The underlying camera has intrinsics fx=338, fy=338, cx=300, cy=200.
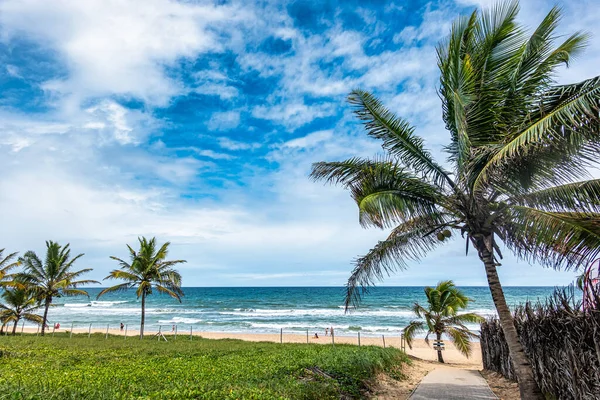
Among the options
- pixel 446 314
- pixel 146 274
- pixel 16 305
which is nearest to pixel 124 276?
pixel 146 274

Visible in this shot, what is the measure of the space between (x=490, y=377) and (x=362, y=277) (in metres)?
8.25

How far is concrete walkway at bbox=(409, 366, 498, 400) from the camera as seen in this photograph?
27.6 feet

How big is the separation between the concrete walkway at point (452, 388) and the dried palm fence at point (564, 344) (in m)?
1.91

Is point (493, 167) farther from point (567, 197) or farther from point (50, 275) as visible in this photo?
point (50, 275)

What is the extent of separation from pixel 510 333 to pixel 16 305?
31.4 metres

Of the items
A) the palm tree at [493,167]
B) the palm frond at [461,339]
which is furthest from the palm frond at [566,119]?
the palm frond at [461,339]

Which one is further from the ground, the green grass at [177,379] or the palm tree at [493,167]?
the palm tree at [493,167]

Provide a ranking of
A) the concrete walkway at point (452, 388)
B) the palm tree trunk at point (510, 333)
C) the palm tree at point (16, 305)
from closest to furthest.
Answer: the palm tree trunk at point (510, 333)
the concrete walkway at point (452, 388)
the palm tree at point (16, 305)

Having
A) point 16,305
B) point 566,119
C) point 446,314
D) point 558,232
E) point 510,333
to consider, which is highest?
point 566,119

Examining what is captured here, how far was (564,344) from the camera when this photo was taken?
575 centimetres

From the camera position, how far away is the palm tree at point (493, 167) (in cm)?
469

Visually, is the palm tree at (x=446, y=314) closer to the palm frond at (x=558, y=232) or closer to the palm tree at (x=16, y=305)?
the palm frond at (x=558, y=232)

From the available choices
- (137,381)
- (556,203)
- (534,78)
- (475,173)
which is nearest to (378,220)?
(475,173)

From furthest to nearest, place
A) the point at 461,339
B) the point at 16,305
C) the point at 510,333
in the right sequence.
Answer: the point at 16,305 < the point at 461,339 < the point at 510,333
